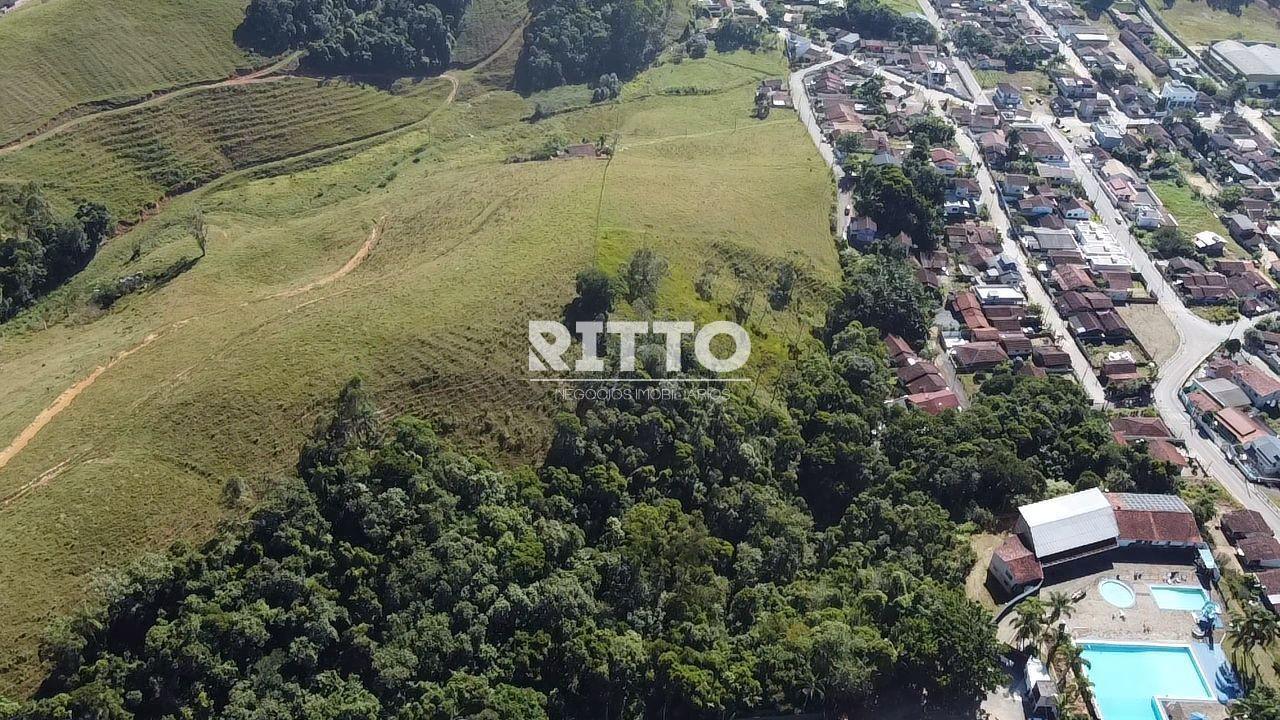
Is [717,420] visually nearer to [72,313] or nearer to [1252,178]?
[72,313]

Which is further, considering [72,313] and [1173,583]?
[72,313]

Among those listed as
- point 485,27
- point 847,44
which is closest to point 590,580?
point 485,27

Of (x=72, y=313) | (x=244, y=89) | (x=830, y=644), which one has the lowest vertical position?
(x=830, y=644)

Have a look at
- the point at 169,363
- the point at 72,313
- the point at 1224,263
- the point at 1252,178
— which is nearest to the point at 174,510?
the point at 169,363

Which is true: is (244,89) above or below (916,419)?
above

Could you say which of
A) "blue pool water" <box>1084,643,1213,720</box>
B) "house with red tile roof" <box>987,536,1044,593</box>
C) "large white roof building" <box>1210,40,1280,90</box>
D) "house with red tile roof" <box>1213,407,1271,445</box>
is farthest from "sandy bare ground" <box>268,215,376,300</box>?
"large white roof building" <box>1210,40,1280,90</box>

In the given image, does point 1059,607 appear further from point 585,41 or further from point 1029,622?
point 585,41

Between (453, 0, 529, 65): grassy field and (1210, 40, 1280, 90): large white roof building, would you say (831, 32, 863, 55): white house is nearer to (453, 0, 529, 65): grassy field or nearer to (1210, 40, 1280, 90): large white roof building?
(453, 0, 529, 65): grassy field
